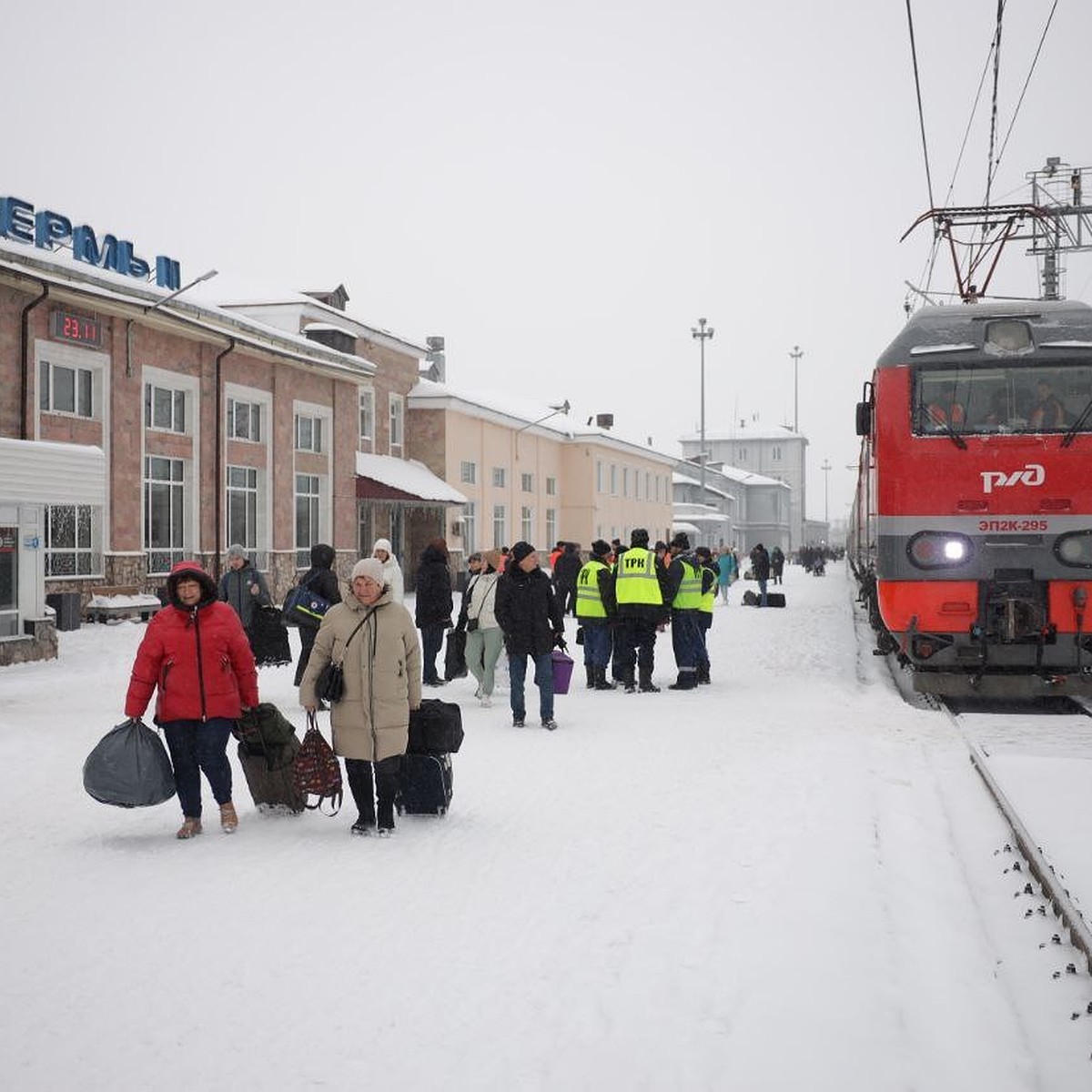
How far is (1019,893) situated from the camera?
5.68 meters

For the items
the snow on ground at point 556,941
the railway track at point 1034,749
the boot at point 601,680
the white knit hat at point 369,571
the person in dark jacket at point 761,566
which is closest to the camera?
the snow on ground at point 556,941

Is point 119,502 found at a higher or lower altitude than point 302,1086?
higher

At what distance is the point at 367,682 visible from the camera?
668 cm

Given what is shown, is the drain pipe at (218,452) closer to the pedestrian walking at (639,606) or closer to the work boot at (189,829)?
the pedestrian walking at (639,606)

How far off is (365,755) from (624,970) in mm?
2392

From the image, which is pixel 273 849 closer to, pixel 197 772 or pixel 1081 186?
pixel 197 772

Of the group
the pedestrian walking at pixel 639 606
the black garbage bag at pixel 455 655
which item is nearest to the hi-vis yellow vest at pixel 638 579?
the pedestrian walking at pixel 639 606

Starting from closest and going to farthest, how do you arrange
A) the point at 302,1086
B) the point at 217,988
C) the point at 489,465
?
the point at 302,1086, the point at 217,988, the point at 489,465

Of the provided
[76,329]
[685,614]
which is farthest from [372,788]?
[76,329]

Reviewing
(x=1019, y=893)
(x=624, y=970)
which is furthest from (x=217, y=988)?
(x=1019, y=893)

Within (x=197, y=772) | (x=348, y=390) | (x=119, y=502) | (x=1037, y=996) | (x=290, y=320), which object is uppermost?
(x=290, y=320)

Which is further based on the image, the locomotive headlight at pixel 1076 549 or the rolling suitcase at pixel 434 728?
the locomotive headlight at pixel 1076 549

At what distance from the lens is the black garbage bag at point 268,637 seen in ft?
35.3

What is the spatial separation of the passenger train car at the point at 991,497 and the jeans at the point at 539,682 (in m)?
3.27
